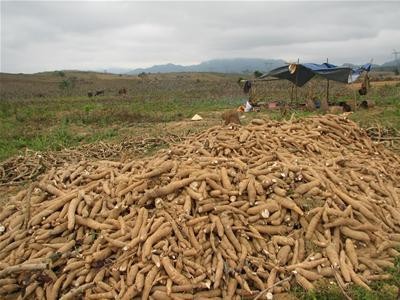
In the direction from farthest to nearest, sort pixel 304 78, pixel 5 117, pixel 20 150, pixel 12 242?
pixel 5 117
pixel 304 78
pixel 20 150
pixel 12 242

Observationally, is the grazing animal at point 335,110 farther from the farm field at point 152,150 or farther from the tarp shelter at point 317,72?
the tarp shelter at point 317,72

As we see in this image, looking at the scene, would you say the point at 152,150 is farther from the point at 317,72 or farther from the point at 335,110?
the point at 317,72

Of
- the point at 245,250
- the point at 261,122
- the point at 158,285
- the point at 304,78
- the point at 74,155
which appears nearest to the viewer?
the point at 158,285

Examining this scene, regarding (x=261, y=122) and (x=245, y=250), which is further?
(x=261, y=122)

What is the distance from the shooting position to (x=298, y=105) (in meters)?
14.5

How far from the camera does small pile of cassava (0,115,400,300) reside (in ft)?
12.7

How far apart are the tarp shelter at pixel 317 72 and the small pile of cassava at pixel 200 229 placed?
7.96m

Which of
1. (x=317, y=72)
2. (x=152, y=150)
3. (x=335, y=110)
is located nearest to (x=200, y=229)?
(x=152, y=150)

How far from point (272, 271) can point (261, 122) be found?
349cm

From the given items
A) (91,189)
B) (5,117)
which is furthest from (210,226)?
(5,117)

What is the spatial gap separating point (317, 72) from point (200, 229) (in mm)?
10140

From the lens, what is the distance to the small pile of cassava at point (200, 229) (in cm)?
387

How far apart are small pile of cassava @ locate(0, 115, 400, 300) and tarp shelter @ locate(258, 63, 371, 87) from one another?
796 centimetres

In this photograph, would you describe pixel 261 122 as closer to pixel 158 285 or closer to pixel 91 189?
pixel 91 189
